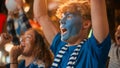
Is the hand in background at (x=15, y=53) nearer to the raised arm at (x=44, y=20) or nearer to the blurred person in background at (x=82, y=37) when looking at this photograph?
the raised arm at (x=44, y=20)

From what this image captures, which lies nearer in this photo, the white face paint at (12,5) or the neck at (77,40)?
the neck at (77,40)

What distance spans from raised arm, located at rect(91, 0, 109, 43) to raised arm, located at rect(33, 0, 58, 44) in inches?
17.4

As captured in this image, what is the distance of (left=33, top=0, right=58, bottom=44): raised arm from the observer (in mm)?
2066

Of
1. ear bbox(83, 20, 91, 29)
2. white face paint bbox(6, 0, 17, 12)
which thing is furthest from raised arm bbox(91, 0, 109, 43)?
white face paint bbox(6, 0, 17, 12)

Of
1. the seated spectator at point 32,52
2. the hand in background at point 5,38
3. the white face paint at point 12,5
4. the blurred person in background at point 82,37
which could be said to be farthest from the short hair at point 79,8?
the hand in background at point 5,38

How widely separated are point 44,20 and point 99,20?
0.54m

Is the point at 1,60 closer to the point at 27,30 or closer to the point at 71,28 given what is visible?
the point at 27,30

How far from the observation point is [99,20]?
1663mm

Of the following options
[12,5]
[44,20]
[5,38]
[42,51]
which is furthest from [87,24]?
[5,38]

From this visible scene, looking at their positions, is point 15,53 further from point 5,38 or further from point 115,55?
point 115,55

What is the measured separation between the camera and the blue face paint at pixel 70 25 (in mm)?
1810

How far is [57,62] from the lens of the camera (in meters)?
1.83

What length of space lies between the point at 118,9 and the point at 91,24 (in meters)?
3.75

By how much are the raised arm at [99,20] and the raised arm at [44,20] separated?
0.44 metres
